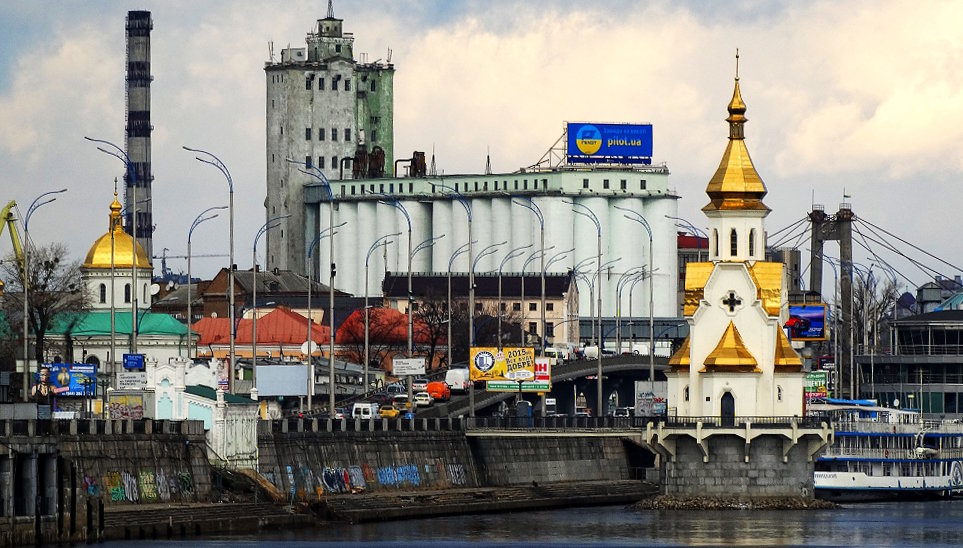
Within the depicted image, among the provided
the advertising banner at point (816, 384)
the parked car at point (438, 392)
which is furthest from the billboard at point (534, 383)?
the parked car at point (438, 392)

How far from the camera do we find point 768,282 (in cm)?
11850

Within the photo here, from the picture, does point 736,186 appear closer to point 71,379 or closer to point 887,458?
point 887,458

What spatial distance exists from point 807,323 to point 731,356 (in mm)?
45270

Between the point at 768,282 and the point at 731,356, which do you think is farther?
the point at 768,282

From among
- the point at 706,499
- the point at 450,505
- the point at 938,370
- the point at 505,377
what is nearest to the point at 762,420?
the point at 706,499

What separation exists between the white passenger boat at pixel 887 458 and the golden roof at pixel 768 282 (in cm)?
1437

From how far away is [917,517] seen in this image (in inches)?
4648

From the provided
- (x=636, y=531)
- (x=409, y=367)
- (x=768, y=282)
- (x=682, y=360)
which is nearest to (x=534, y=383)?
(x=409, y=367)

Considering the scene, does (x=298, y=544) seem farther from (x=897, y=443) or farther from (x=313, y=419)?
(x=897, y=443)

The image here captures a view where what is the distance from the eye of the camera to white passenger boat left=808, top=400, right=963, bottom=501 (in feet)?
435

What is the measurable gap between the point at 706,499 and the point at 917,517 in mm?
10650

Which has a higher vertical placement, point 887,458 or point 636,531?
point 887,458

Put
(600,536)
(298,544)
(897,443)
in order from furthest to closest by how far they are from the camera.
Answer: (897,443), (600,536), (298,544)

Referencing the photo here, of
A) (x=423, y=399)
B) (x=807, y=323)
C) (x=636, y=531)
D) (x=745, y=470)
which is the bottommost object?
(x=636, y=531)
